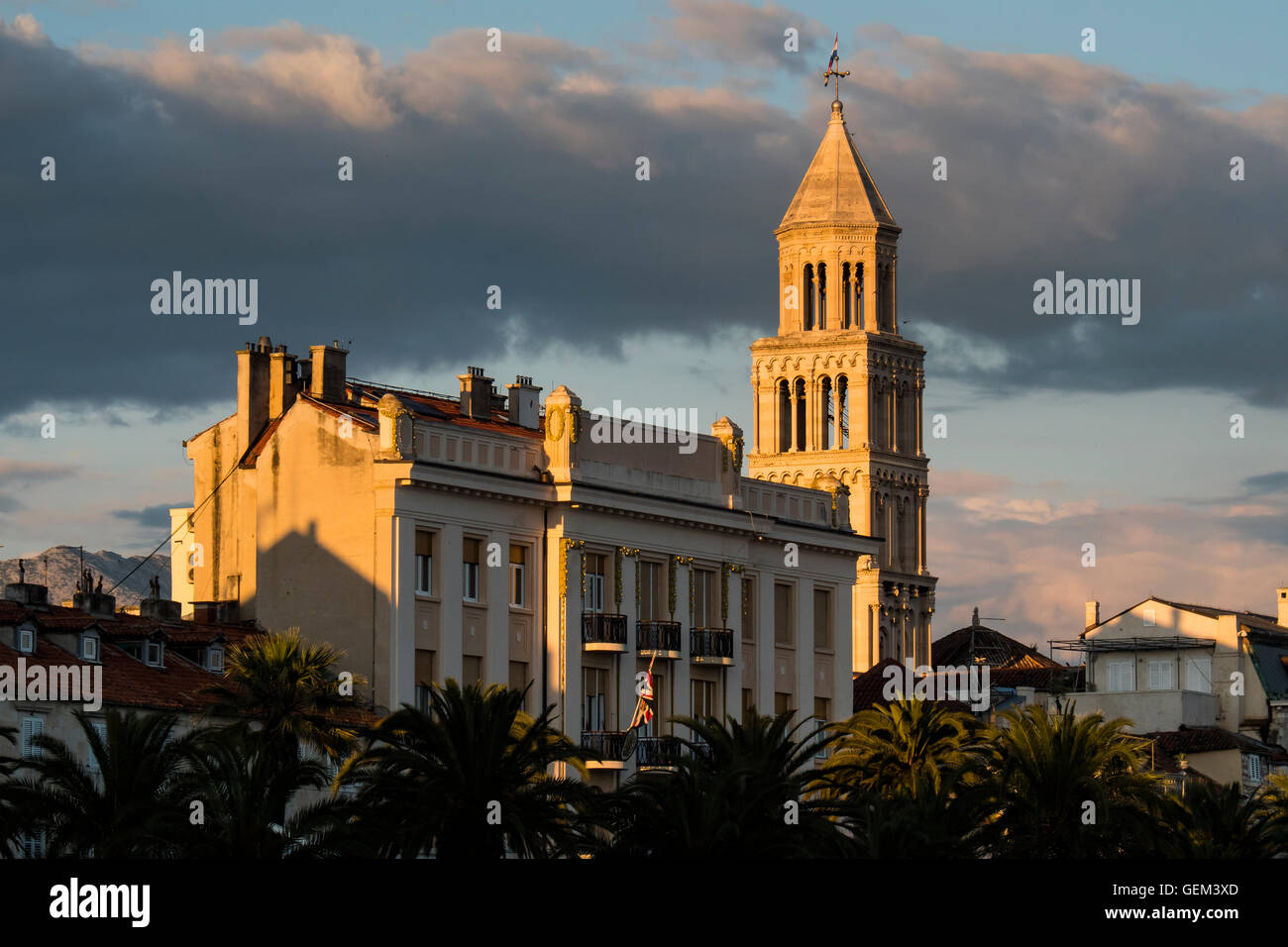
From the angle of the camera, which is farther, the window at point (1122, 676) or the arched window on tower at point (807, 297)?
the arched window on tower at point (807, 297)

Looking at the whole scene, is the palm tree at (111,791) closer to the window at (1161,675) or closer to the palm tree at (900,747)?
the palm tree at (900,747)

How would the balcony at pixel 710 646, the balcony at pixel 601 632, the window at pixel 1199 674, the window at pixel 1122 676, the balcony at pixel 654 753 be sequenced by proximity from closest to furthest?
the balcony at pixel 601 632 < the balcony at pixel 654 753 < the balcony at pixel 710 646 < the window at pixel 1199 674 < the window at pixel 1122 676

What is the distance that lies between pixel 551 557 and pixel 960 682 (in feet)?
191

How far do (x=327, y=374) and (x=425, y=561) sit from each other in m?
8.80

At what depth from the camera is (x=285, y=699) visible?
245 feet

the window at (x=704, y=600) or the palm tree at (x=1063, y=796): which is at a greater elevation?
the window at (x=704, y=600)

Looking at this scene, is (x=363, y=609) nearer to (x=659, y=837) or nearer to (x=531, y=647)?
(x=531, y=647)

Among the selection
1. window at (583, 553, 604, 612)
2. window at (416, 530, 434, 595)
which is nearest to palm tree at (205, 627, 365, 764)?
window at (416, 530, 434, 595)

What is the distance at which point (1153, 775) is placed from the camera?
84.3 meters

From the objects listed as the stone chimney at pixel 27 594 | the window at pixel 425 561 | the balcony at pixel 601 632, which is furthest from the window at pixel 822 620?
the stone chimney at pixel 27 594

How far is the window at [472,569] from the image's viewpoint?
86.6 metres

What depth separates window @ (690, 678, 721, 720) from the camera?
309ft

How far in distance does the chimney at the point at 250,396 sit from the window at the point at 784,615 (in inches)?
768
